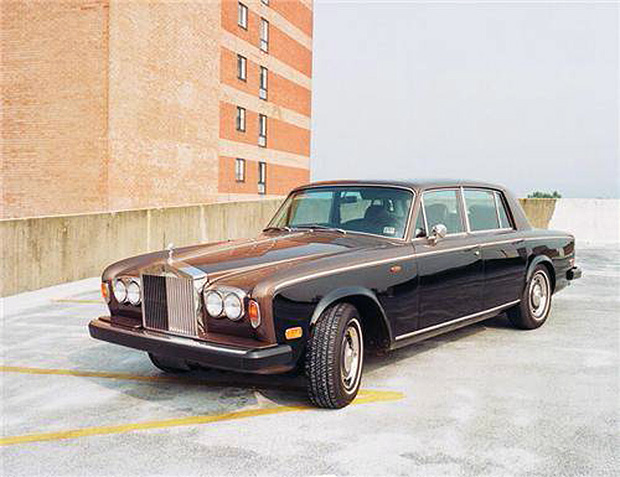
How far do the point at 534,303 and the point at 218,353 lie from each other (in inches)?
175

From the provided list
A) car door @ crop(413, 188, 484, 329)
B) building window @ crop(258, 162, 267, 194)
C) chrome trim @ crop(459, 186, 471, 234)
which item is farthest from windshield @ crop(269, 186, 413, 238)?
building window @ crop(258, 162, 267, 194)

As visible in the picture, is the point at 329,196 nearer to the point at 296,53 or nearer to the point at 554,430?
the point at 554,430

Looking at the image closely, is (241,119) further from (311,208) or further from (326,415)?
(326,415)

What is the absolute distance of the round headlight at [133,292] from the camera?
16.0ft

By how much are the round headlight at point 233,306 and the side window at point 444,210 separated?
2209mm

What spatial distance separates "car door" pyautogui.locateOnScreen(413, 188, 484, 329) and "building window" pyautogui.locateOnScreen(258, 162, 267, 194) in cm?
3111

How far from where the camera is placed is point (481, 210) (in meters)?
6.71

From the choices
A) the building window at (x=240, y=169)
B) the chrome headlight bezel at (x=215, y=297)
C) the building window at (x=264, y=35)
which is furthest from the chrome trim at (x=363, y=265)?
the building window at (x=264, y=35)

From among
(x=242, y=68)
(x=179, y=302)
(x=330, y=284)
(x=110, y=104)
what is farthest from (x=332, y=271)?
(x=242, y=68)

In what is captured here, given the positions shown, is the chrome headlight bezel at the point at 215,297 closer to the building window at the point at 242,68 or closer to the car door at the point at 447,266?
the car door at the point at 447,266

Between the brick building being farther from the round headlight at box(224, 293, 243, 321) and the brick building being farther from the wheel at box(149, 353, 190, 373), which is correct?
the round headlight at box(224, 293, 243, 321)

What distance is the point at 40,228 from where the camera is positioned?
1046 cm

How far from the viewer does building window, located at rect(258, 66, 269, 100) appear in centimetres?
3681

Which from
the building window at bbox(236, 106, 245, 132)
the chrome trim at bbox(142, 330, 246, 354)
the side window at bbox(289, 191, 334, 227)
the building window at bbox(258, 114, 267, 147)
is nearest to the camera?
the chrome trim at bbox(142, 330, 246, 354)
